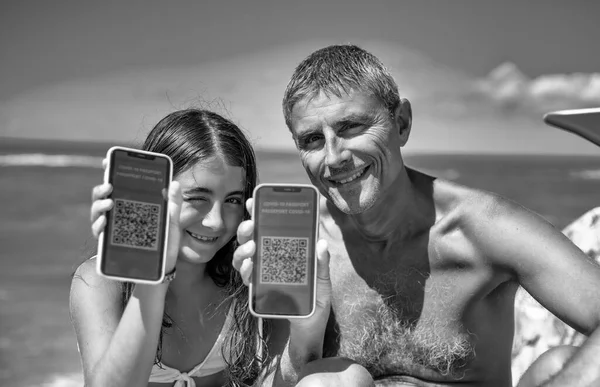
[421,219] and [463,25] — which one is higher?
[463,25]

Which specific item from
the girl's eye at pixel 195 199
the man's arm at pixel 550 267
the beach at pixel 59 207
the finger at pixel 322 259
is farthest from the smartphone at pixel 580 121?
the beach at pixel 59 207

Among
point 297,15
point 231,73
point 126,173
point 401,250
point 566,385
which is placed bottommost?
point 566,385

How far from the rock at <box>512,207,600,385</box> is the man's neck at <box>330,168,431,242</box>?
4.44 ft

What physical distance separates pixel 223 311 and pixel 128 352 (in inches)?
24.7

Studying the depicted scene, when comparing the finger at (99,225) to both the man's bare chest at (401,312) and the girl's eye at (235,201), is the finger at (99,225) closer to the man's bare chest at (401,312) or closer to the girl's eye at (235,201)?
the girl's eye at (235,201)

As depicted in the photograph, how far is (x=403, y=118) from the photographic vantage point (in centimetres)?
253

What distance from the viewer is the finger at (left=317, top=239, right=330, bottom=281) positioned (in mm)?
2006

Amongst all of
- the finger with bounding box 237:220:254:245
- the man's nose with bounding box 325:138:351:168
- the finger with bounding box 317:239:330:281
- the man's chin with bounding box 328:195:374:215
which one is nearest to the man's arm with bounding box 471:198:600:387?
the man's chin with bounding box 328:195:374:215

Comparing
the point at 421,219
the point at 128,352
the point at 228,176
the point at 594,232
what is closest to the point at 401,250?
the point at 421,219

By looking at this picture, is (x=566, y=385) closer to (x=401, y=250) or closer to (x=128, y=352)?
(x=401, y=250)

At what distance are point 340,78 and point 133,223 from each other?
87cm

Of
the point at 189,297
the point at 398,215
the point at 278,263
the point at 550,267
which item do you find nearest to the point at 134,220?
the point at 278,263

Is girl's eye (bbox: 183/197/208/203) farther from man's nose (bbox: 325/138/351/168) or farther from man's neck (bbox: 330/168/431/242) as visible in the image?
man's neck (bbox: 330/168/431/242)

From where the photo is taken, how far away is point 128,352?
1998mm
